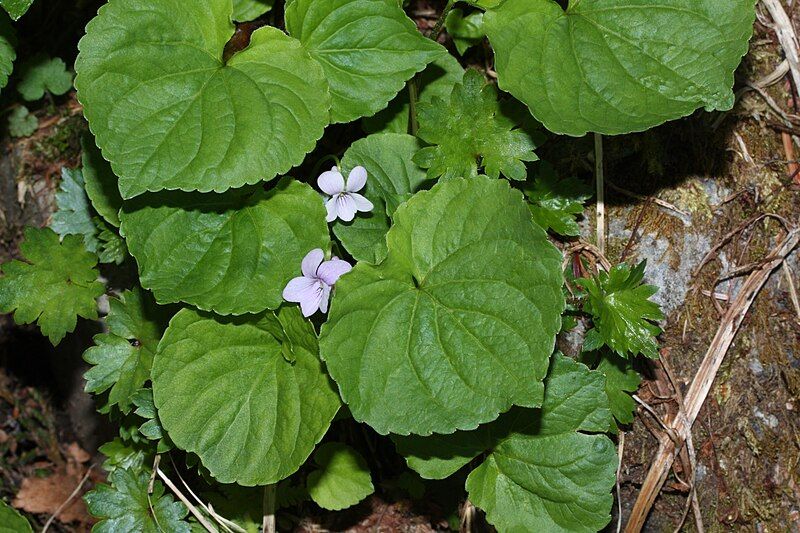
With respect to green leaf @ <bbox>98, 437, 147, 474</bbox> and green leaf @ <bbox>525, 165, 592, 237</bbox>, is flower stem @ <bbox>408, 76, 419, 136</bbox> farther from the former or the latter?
green leaf @ <bbox>98, 437, 147, 474</bbox>

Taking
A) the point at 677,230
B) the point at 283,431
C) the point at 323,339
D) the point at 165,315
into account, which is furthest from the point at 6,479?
the point at 677,230

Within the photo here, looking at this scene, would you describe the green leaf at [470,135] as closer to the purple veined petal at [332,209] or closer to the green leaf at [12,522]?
the purple veined petal at [332,209]

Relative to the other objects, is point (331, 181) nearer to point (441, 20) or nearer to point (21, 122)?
point (441, 20)

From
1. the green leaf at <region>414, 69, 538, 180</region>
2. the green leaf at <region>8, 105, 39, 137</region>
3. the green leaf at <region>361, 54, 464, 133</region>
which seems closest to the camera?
the green leaf at <region>414, 69, 538, 180</region>

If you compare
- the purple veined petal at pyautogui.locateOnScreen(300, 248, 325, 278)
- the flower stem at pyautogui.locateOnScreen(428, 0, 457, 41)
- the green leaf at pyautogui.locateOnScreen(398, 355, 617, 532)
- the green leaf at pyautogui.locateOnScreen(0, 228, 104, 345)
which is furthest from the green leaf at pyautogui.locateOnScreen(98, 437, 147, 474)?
the flower stem at pyautogui.locateOnScreen(428, 0, 457, 41)

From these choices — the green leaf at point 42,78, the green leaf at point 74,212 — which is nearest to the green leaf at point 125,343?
the green leaf at point 74,212

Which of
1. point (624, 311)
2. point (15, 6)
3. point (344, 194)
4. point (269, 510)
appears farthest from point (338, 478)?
point (15, 6)

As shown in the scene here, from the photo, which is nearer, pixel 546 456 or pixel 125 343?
pixel 546 456
